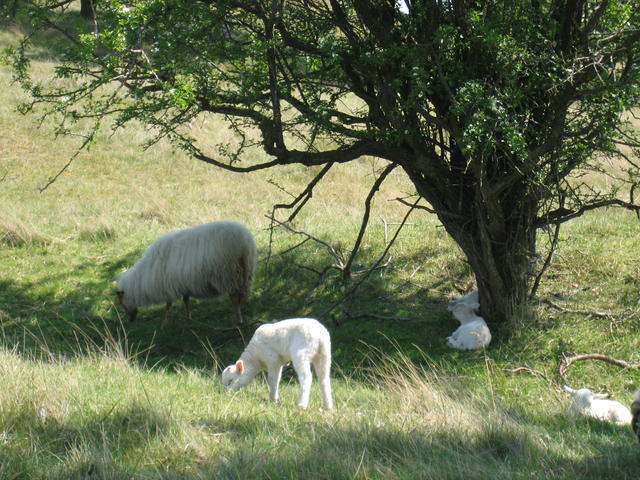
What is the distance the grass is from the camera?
4.62 m

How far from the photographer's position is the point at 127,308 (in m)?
11.6

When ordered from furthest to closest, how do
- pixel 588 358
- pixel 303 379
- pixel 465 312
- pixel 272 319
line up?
pixel 272 319 → pixel 465 312 → pixel 588 358 → pixel 303 379

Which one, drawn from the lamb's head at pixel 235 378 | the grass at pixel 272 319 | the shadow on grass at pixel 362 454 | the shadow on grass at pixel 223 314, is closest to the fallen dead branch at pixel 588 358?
the grass at pixel 272 319

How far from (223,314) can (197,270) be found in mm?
908

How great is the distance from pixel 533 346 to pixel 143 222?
9.32 m

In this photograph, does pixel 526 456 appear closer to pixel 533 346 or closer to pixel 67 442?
pixel 67 442

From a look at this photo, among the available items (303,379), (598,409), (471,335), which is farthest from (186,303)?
(598,409)

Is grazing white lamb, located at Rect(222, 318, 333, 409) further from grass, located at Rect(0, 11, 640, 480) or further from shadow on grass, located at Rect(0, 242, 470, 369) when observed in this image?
shadow on grass, located at Rect(0, 242, 470, 369)

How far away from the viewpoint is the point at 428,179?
9844 mm

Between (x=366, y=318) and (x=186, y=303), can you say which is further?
(x=186, y=303)

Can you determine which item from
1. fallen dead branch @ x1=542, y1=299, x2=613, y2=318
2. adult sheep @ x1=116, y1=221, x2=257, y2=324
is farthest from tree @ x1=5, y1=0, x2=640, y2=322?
adult sheep @ x1=116, y1=221, x2=257, y2=324

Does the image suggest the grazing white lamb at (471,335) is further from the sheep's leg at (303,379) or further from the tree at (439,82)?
the sheep's leg at (303,379)

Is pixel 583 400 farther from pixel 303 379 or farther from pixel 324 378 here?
pixel 303 379

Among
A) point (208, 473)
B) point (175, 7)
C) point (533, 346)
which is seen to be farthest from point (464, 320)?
point (208, 473)
